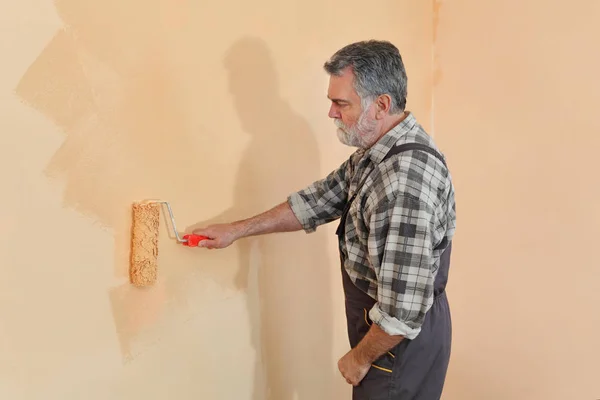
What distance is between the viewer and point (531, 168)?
5.88 ft

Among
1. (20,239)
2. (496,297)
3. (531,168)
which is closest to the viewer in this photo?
(20,239)

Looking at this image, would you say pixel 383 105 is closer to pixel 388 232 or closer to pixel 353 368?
pixel 388 232

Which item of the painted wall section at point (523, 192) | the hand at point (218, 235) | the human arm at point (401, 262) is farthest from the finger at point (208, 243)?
the painted wall section at point (523, 192)

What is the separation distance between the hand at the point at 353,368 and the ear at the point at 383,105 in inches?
21.2

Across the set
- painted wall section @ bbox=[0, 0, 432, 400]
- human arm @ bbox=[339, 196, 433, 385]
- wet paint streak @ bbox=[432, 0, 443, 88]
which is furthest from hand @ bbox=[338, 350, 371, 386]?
wet paint streak @ bbox=[432, 0, 443, 88]

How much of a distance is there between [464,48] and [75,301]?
5.27 feet

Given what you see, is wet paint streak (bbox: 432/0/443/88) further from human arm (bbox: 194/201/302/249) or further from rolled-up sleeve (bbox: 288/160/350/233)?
human arm (bbox: 194/201/302/249)

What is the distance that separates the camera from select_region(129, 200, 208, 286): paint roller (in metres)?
1.10

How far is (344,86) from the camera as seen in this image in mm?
1135

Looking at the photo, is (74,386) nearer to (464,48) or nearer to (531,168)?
(531,168)

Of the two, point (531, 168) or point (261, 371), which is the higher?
point (531, 168)

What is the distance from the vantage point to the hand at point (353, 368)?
116 cm

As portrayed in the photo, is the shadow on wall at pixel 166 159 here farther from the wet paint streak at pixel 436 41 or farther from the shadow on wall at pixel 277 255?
the wet paint streak at pixel 436 41

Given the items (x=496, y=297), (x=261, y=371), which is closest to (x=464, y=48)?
(x=496, y=297)
